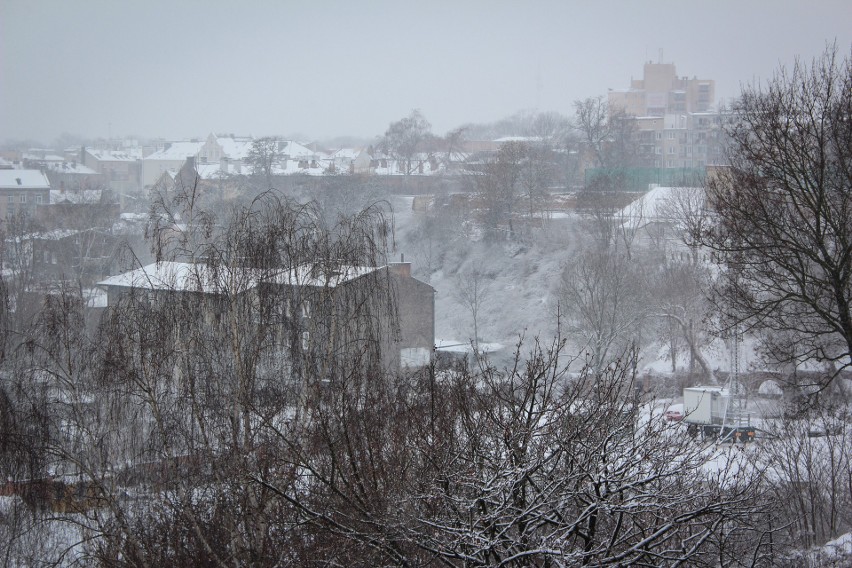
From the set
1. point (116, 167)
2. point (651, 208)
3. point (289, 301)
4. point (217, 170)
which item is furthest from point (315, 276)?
point (116, 167)

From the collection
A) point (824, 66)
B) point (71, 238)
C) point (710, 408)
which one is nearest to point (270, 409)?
point (824, 66)

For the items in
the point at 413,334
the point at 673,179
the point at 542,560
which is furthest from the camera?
the point at 673,179

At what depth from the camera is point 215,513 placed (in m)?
5.35

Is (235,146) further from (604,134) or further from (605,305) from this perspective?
(605,305)

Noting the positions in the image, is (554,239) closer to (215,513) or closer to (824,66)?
(824,66)

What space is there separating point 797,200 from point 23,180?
26647 mm

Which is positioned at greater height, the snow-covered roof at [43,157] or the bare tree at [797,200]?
the snow-covered roof at [43,157]

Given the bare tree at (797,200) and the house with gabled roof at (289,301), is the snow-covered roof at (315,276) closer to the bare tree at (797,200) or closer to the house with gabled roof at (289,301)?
the house with gabled roof at (289,301)

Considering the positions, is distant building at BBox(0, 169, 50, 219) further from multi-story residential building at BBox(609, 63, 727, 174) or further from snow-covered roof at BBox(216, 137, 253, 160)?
multi-story residential building at BBox(609, 63, 727, 174)

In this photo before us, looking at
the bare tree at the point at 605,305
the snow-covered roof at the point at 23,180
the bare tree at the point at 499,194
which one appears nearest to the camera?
A: the bare tree at the point at 605,305

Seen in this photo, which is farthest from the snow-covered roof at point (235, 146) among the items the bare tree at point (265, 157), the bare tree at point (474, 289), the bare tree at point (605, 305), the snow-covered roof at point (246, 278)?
the snow-covered roof at point (246, 278)

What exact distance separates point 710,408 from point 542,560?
1109 cm

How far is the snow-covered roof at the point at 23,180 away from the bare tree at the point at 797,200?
83.5ft

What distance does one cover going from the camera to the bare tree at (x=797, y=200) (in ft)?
18.8
